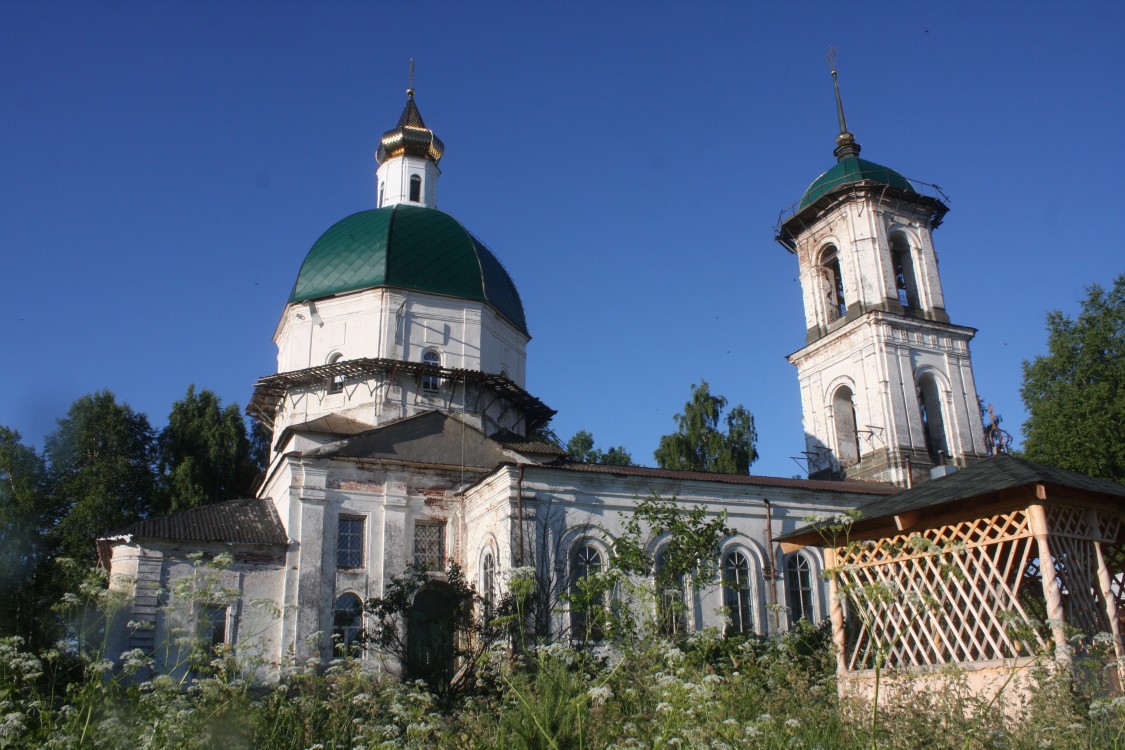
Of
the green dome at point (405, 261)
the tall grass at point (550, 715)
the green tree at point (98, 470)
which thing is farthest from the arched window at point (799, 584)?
the green tree at point (98, 470)

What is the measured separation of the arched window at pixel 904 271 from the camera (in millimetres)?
26297

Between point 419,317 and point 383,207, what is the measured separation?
5.17 metres

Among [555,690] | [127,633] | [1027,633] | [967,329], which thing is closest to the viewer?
[1027,633]

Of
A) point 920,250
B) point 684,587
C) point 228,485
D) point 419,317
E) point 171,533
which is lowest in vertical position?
point 684,587

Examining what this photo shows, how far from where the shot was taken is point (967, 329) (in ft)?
84.9

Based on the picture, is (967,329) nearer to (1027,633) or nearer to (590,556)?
(590,556)

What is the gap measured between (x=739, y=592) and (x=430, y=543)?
6.26m

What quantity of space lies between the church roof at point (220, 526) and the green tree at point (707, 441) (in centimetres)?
1665

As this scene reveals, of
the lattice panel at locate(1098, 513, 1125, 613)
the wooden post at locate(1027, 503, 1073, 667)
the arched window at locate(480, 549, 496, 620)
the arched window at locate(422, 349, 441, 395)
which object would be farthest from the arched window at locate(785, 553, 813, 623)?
the wooden post at locate(1027, 503, 1073, 667)

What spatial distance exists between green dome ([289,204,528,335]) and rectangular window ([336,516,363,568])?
632 centimetres

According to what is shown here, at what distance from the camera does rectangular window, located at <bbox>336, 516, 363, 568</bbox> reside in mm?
18344

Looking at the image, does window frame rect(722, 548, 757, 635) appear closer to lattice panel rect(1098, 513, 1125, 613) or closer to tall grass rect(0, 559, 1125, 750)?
lattice panel rect(1098, 513, 1125, 613)

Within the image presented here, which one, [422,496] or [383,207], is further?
[383,207]

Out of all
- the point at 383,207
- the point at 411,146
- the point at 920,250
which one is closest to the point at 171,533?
the point at 383,207
